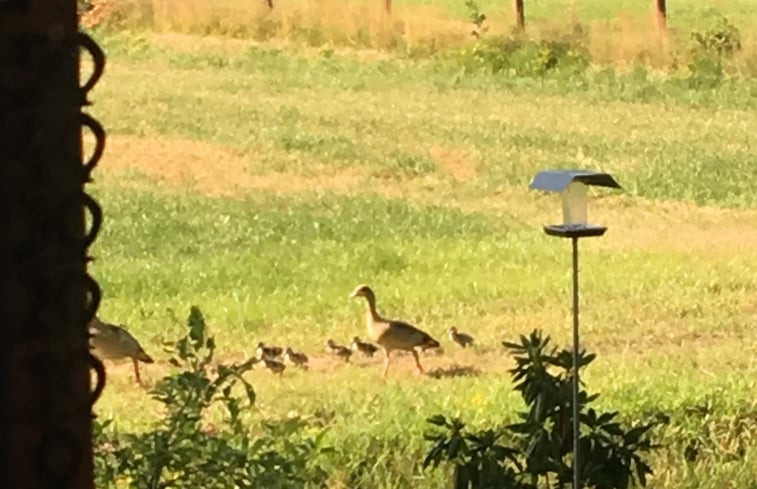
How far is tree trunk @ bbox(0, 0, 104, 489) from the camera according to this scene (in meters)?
0.94

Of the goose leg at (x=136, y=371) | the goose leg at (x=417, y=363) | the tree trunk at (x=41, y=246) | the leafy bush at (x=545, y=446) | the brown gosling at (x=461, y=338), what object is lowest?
the goose leg at (x=417, y=363)

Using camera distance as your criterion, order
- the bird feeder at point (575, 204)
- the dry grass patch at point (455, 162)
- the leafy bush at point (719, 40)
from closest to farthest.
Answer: the bird feeder at point (575, 204) < the dry grass patch at point (455, 162) < the leafy bush at point (719, 40)

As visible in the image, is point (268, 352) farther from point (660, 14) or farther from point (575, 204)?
point (660, 14)

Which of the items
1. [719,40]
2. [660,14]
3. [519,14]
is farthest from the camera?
[519,14]

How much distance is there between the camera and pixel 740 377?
147 inches

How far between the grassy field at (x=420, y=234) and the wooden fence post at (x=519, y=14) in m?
1.03

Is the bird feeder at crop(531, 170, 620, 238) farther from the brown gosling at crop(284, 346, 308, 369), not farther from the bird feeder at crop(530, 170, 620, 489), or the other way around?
the brown gosling at crop(284, 346, 308, 369)

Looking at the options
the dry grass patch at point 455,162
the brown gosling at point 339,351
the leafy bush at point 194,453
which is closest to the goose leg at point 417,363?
the brown gosling at point 339,351

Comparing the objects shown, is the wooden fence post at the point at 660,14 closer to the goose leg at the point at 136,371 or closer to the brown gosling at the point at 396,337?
the brown gosling at the point at 396,337

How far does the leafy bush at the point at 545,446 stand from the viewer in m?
2.32

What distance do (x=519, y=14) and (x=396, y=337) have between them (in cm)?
653

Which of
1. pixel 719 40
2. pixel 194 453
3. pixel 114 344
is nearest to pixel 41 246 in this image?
pixel 194 453

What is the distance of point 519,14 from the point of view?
10.3 m

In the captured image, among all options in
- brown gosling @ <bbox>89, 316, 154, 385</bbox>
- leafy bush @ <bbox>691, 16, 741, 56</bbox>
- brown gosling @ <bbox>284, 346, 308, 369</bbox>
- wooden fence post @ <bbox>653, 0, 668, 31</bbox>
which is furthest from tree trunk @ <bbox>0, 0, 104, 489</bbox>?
wooden fence post @ <bbox>653, 0, 668, 31</bbox>
